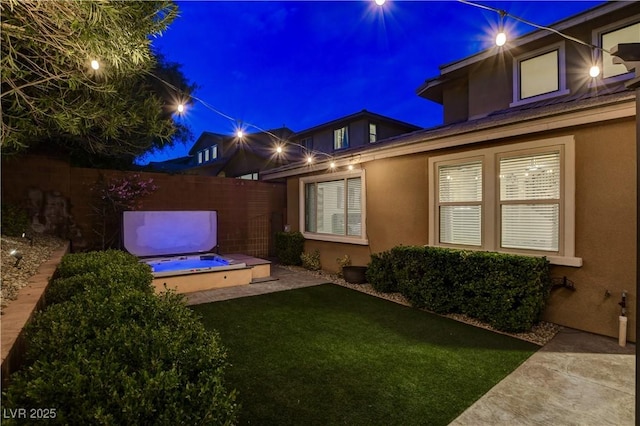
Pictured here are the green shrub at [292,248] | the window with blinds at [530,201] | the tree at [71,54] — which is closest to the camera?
the tree at [71,54]

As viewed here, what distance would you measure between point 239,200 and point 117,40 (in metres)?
7.88

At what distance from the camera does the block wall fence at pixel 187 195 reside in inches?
271

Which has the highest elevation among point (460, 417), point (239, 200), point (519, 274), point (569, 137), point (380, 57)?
point (380, 57)

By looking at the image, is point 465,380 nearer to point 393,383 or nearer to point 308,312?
point 393,383

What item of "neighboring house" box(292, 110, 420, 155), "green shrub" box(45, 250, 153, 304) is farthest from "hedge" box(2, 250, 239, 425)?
"neighboring house" box(292, 110, 420, 155)

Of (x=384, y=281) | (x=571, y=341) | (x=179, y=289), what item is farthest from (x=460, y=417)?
(x=179, y=289)

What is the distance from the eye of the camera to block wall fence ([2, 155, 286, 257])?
6.89 m

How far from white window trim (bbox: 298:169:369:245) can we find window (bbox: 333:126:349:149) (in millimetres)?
7541

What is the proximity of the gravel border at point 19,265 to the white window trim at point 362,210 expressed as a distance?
5852 millimetres

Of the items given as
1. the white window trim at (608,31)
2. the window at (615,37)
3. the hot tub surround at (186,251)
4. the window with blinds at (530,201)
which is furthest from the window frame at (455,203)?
the white window trim at (608,31)

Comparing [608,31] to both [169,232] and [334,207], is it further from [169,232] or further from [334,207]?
[169,232]

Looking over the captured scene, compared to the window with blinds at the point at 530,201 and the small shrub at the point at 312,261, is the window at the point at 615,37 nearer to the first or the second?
the window with blinds at the point at 530,201

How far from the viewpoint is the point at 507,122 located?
15.8ft

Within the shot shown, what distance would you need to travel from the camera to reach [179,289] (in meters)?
6.59
